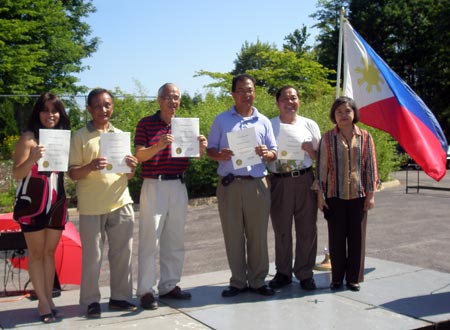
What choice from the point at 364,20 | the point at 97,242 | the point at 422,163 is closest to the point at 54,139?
the point at 97,242

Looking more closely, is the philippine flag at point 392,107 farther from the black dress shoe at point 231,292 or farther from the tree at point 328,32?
the tree at point 328,32

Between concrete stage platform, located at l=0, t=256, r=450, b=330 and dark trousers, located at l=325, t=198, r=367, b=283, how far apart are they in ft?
0.70

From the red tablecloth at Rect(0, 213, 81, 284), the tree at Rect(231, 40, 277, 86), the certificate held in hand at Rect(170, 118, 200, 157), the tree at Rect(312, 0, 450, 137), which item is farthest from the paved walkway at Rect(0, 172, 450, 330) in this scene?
the tree at Rect(231, 40, 277, 86)

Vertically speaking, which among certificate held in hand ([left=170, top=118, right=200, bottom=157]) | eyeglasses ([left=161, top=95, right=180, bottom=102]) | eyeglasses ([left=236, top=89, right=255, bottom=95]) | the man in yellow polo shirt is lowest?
the man in yellow polo shirt

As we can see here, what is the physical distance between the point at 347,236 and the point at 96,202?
268 centimetres

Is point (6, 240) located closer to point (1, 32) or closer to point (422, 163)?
point (422, 163)

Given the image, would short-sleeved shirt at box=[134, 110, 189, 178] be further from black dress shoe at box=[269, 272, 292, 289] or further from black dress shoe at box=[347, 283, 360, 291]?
black dress shoe at box=[347, 283, 360, 291]

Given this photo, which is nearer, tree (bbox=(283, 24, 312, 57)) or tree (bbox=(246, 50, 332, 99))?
tree (bbox=(246, 50, 332, 99))

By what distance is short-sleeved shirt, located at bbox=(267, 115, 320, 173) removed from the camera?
5887 mm

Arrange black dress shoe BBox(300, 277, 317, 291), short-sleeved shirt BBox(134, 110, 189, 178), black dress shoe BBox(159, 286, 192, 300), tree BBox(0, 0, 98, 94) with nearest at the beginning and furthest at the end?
short-sleeved shirt BBox(134, 110, 189, 178) → black dress shoe BBox(159, 286, 192, 300) → black dress shoe BBox(300, 277, 317, 291) → tree BBox(0, 0, 98, 94)

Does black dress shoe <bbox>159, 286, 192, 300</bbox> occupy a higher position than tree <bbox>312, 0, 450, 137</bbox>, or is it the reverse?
tree <bbox>312, 0, 450, 137</bbox>

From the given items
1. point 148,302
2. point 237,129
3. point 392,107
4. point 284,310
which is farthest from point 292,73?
point 148,302

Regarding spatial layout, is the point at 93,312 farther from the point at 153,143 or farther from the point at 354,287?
the point at 354,287

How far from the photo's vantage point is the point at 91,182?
495 centimetres
